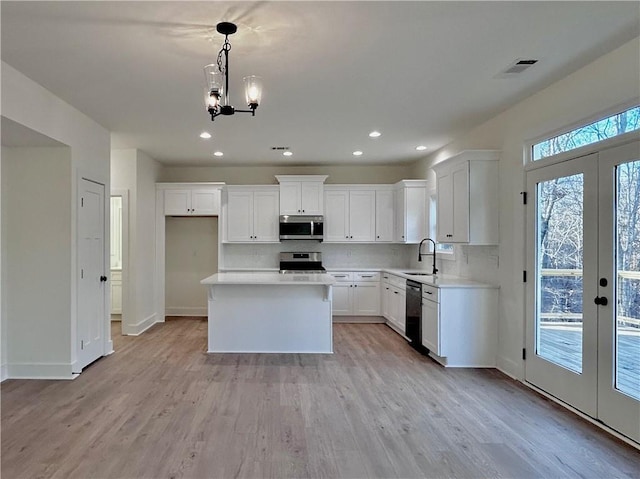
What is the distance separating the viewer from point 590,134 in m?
2.97

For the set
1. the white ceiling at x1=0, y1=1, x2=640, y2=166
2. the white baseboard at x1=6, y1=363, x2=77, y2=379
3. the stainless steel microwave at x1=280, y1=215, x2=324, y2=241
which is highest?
the white ceiling at x1=0, y1=1, x2=640, y2=166

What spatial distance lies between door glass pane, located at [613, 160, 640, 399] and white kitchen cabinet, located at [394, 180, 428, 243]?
Answer: 351 centimetres

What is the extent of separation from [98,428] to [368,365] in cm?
261

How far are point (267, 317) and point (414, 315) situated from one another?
6.21 feet

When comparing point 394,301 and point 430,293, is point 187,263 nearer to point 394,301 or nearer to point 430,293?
point 394,301

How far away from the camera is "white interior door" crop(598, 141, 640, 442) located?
257 cm

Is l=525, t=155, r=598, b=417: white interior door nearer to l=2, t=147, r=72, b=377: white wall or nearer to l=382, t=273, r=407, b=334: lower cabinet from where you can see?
l=382, t=273, r=407, b=334: lower cabinet

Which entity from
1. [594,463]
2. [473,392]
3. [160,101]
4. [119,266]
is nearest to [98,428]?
[160,101]

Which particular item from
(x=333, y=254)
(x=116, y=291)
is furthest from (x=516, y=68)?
(x=116, y=291)

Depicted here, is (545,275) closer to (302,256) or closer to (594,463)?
(594,463)

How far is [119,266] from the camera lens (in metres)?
6.59

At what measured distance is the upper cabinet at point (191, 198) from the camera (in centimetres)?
640

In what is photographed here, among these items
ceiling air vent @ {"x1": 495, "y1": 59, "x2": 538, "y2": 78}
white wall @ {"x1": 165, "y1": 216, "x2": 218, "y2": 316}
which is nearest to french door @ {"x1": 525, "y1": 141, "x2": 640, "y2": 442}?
ceiling air vent @ {"x1": 495, "y1": 59, "x2": 538, "y2": 78}

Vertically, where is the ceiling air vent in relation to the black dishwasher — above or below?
above
